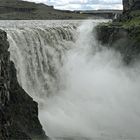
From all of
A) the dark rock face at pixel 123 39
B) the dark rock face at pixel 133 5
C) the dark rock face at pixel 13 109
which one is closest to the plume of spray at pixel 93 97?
the dark rock face at pixel 123 39

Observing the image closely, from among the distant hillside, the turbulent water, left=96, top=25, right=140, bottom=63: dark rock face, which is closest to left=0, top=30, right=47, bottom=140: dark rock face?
the turbulent water

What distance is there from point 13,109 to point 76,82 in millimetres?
19572

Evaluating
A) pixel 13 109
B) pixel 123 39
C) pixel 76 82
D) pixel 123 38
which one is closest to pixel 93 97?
pixel 76 82

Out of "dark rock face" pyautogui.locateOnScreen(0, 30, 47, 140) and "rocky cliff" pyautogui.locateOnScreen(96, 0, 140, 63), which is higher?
"rocky cliff" pyautogui.locateOnScreen(96, 0, 140, 63)

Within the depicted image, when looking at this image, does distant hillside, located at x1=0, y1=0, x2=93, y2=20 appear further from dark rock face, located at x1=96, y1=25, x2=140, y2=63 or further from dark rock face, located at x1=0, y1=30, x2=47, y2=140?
dark rock face, located at x1=0, y1=30, x2=47, y2=140

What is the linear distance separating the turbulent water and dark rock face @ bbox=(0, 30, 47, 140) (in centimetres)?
340

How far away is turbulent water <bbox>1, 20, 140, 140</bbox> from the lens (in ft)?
129

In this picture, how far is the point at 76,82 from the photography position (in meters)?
50.6

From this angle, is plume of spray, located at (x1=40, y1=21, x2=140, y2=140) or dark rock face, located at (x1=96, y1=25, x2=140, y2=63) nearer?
plume of spray, located at (x1=40, y1=21, x2=140, y2=140)

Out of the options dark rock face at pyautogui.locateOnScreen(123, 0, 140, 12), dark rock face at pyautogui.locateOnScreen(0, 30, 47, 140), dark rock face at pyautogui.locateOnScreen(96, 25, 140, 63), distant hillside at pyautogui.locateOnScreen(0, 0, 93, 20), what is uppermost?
distant hillside at pyautogui.locateOnScreen(0, 0, 93, 20)

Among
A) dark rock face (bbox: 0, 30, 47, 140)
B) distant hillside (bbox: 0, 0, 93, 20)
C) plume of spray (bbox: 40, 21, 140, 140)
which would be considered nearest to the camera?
dark rock face (bbox: 0, 30, 47, 140)

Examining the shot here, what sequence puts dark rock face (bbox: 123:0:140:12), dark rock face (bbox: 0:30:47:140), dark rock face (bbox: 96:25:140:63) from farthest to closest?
1. dark rock face (bbox: 123:0:140:12)
2. dark rock face (bbox: 96:25:140:63)
3. dark rock face (bbox: 0:30:47:140)

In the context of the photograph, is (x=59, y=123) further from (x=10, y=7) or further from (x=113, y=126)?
(x=10, y=7)

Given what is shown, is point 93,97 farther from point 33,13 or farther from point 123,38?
point 33,13
